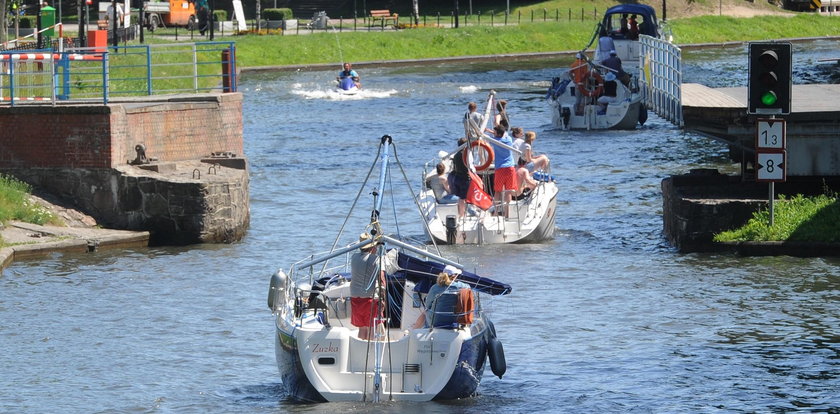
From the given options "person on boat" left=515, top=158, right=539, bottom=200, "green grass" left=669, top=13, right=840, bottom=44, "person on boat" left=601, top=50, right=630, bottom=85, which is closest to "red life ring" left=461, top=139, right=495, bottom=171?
"person on boat" left=515, top=158, right=539, bottom=200

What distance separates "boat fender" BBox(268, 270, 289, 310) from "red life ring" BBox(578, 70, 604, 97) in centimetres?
3060

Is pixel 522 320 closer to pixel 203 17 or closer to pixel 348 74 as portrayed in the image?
pixel 348 74

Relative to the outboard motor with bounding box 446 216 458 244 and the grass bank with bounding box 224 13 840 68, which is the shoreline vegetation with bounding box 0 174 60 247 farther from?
the grass bank with bounding box 224 13 840 68

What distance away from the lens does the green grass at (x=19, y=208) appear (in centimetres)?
2792

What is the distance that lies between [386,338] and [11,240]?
39.2 ft

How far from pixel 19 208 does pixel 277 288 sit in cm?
1158

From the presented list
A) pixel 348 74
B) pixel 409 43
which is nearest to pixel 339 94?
pixel 348 74

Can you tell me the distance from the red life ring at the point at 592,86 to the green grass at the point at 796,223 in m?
21.2

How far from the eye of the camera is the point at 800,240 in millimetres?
25750

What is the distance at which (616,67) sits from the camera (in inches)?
1908

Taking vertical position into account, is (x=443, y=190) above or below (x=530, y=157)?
below

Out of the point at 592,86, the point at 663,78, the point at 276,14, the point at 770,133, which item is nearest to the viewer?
the point at 770,133

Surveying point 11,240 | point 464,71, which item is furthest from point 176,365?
point 464,71

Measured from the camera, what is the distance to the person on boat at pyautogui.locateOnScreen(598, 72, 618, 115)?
47438 millimetres
